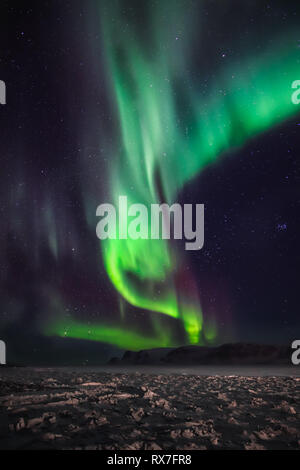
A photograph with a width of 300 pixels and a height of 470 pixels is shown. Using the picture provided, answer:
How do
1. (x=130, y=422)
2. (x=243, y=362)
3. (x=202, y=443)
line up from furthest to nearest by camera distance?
(x=243, y=362), (x=130, y=422), (x=202, y=443)

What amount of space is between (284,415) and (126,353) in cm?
Result: 10967

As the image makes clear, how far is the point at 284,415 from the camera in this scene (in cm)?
715

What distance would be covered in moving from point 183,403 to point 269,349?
94673mm

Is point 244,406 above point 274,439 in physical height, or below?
below

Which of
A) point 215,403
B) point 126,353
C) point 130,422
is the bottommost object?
point 126,353

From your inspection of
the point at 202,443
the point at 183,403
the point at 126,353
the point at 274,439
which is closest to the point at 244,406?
the point at 183,403

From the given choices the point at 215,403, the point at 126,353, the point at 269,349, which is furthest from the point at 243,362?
the point at 215,403

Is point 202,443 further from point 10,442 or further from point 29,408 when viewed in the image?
point 29,408
